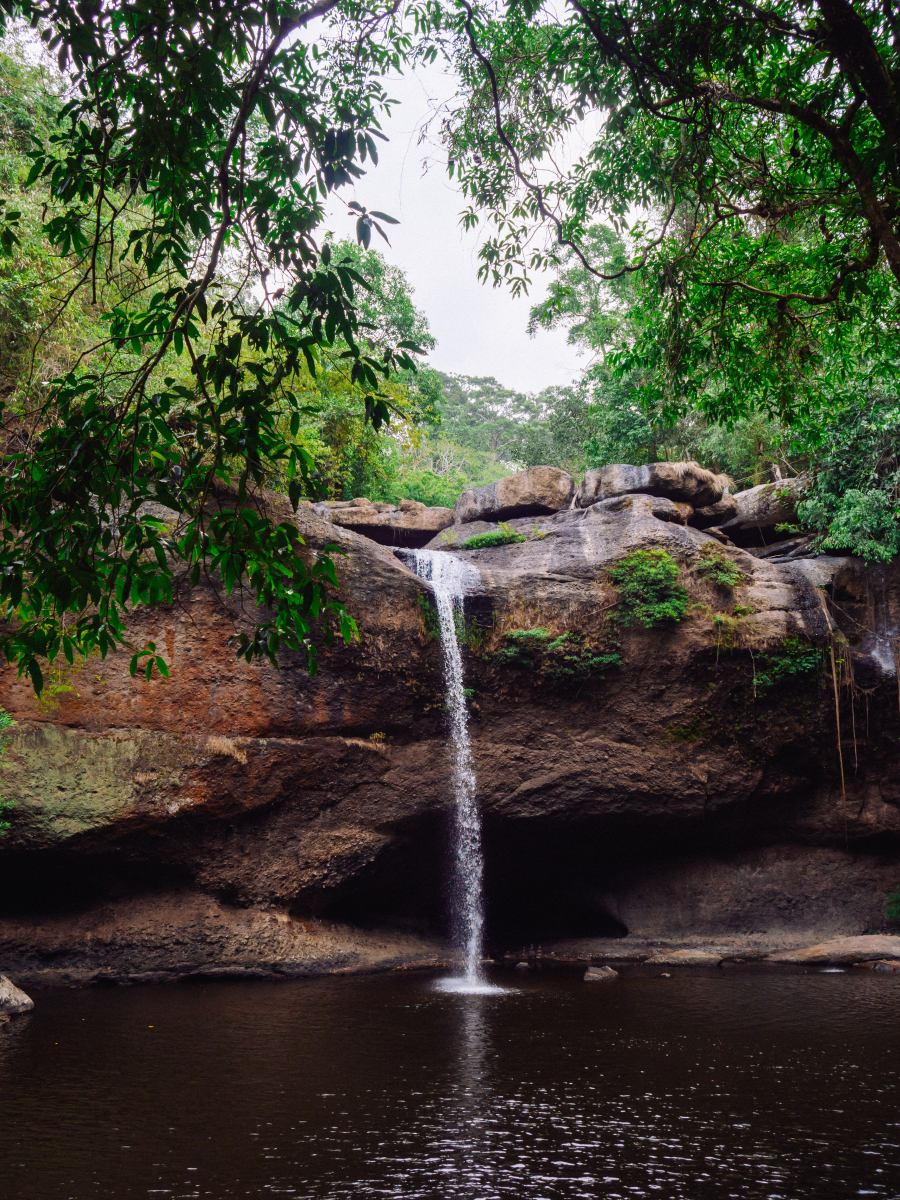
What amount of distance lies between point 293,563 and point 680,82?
3.74 metres

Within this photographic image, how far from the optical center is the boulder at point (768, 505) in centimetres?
1727

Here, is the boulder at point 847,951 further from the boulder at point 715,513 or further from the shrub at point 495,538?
the shrub at point 495,538

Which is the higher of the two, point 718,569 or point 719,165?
point 719,165

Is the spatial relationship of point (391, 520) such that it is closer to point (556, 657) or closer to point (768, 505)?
point (556, 657)

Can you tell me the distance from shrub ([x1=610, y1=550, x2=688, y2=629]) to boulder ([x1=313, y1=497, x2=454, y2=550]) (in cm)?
615

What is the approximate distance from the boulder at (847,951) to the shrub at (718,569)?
6347mm

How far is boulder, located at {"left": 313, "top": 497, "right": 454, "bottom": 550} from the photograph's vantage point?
19.3m

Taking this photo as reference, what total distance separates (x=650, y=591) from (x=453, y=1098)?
1030 centimetres

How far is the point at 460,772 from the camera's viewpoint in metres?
14.3

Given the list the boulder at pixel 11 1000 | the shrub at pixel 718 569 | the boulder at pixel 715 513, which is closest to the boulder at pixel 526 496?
the boulder at pixel 715 513

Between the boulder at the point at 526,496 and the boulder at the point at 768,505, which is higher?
the boulder at the point at 526,496

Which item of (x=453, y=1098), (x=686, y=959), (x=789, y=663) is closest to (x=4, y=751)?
(x=453, y=1098)

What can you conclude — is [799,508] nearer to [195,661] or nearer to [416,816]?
[416,816]

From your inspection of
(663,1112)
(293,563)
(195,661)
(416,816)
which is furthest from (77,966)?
(293,563)
